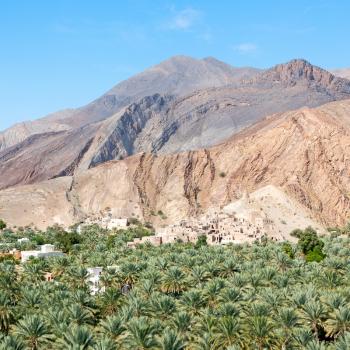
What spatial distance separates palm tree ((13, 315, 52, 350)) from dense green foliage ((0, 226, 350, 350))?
0.05m

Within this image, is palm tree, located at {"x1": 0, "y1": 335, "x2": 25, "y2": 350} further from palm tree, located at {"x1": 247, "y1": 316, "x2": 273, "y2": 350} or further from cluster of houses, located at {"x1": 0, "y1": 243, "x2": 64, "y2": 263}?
cluster of houses, located at {"x1": 0, "y1": 243, "x2": 64, "y2": 263}

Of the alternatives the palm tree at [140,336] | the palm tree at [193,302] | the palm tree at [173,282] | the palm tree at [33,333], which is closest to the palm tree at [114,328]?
the palm tree at [140,336]

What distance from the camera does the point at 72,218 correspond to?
11462 centimetres

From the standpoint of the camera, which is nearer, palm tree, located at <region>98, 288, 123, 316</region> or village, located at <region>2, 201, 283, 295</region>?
palm tree, located at <region>98, 288, 123, 316</region>

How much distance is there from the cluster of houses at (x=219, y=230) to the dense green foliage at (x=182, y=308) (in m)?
29.1

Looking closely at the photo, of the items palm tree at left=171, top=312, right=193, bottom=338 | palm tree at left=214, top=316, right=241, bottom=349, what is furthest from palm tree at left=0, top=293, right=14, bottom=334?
palm tree at left=214, top=316, right=241, bottom=349

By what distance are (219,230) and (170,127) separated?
9502 centimetres

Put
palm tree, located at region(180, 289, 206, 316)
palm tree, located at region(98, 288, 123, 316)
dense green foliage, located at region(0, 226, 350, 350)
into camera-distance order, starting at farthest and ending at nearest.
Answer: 1. palm tree, located at region(98, 288, 123, 316)
2. palm tree, located at region(180, 289, 206, 316)
3. dense green foliage, located at region(0, 226, 350, 350)

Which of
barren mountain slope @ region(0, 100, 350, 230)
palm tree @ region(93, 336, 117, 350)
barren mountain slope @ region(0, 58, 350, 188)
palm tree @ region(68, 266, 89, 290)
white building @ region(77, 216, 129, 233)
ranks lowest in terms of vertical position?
palm tree @ region(93, 336, 117, 350)

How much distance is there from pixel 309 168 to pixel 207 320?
86.4m

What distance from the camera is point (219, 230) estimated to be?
87562 mm

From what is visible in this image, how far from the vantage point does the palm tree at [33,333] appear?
29.9 meters

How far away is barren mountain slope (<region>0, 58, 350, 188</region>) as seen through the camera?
166 metres

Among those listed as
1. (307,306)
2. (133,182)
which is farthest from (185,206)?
(307,306)
